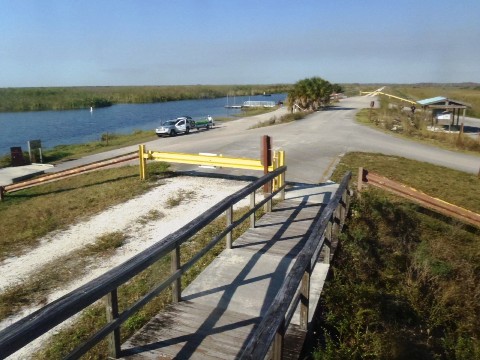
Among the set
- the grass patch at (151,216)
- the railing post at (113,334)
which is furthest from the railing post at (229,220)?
the grass patch at (151,216)

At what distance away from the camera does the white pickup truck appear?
2952cm

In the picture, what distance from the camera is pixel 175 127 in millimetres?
30438

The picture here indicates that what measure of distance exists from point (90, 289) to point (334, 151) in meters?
17.3

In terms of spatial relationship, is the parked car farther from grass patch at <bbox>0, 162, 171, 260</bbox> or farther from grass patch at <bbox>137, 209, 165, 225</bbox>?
grass patch at <bbox>137, 209, 165, 225</bbox>

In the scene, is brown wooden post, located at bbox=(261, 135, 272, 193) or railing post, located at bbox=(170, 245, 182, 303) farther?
brown wooden post, located at bbox=(261, 135, 272, 193)

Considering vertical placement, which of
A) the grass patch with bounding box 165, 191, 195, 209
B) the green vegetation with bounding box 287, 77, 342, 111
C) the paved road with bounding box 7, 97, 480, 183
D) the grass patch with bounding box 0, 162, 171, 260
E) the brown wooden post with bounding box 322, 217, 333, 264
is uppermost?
the green vegetation with bounding box 287, 77, 342, 111

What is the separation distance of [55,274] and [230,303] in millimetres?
3994

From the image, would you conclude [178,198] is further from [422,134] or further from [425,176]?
[422,134]

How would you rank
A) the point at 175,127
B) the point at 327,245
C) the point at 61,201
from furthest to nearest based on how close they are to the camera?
the point at 175,127
the point at 61,201
the point at 327,245

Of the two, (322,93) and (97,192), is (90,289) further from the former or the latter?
(322,93)

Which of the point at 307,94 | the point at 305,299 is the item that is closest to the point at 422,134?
the point at 307,94

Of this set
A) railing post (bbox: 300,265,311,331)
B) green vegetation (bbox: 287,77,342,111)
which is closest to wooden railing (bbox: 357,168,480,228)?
railing post (bbox: 300,265,311,331)

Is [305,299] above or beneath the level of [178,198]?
above

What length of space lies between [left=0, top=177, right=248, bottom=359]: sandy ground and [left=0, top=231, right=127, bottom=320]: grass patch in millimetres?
150
